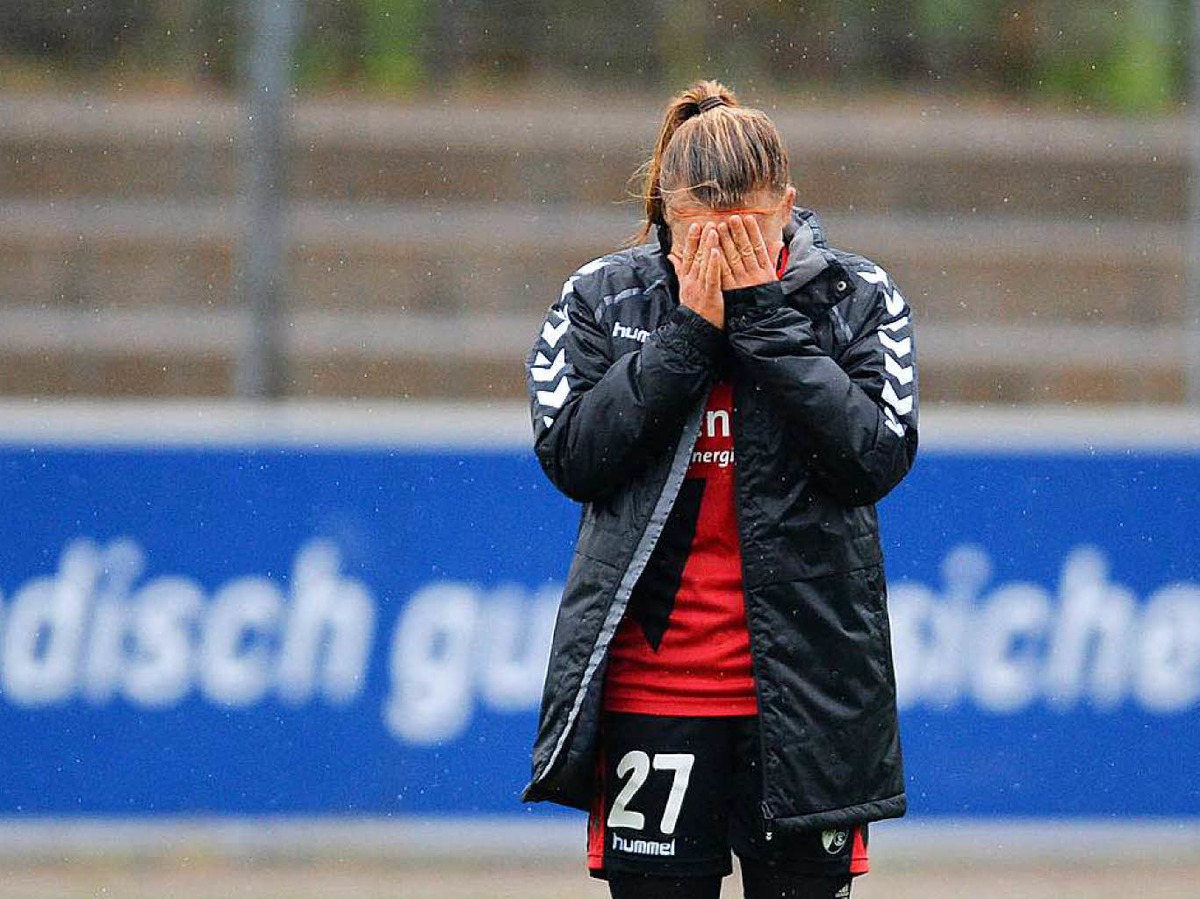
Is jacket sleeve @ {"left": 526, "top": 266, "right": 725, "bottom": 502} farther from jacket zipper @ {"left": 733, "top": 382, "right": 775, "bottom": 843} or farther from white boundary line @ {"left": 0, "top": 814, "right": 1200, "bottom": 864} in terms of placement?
white boundary line @ {"left": 0, "top": 814, "right": 1200, "bottom": 864}

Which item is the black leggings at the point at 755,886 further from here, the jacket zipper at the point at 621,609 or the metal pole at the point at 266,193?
the metal pole at the point at 266,193

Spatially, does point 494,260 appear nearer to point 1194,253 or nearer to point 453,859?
point 1194,253

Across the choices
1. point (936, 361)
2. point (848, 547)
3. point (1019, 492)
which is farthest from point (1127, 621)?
point (848, 547)

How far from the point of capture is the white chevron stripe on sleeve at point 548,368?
125 inches

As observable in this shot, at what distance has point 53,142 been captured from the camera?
8.07 metres

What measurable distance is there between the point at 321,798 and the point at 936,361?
361 cm

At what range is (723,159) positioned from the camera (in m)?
2.98

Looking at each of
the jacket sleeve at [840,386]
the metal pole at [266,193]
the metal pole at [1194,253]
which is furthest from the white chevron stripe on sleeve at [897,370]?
the metal pole at [1194,253]

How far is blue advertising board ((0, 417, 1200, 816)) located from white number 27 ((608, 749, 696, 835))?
2759mm

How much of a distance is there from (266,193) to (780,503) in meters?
4.03

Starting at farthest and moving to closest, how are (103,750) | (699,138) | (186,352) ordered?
1. (186,352)
2. (103,750)
3. (699,138)

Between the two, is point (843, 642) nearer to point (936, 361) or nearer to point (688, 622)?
point (688, 622)

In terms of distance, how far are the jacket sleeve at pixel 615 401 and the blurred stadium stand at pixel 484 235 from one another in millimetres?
4768

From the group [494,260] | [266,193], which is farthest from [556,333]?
[494,260]
